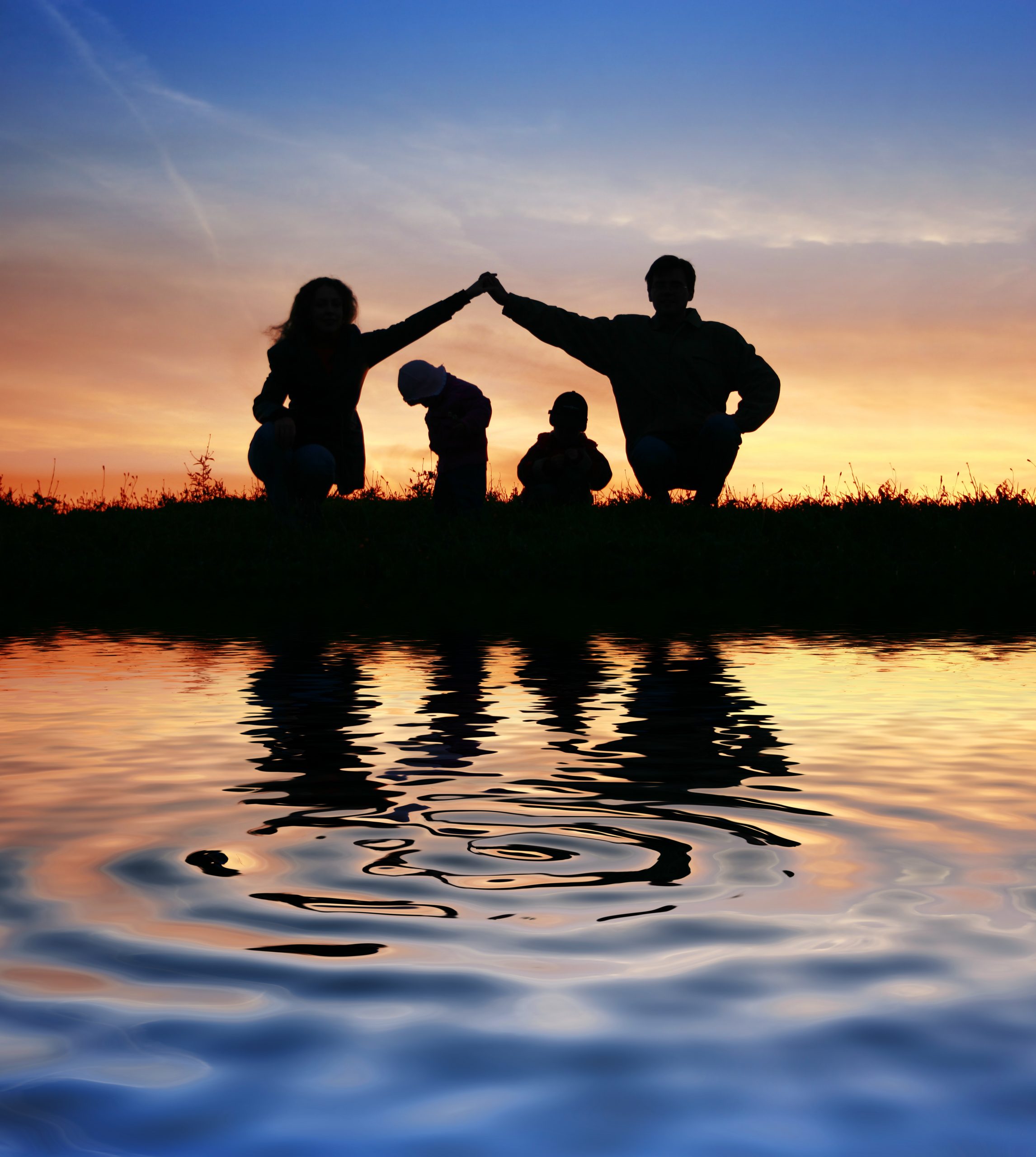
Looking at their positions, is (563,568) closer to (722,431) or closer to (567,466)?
(722,431)

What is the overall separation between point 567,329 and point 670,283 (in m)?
0.96

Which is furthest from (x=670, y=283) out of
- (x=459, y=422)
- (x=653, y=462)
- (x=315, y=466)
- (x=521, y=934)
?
(x=521, y=934)

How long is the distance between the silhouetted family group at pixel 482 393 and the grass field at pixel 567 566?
374 mm

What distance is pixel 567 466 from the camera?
38.6ft

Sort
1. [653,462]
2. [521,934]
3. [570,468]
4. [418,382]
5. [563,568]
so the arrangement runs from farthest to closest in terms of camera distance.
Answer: [570,468] → [653,462] → [418,382] → [563,568] → [521,934]

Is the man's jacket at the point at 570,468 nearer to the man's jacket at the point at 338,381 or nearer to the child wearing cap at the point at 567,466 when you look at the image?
the child wearing cap at the point at 567,466

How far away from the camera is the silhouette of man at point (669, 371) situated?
36.0 feet

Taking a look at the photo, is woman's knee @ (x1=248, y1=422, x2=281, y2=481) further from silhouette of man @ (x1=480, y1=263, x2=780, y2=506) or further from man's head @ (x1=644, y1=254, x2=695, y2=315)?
man's head @ (x1=644, y1=254, x2=695, y2=315)

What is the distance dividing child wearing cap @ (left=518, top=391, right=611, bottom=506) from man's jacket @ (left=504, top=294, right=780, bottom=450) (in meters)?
0.62

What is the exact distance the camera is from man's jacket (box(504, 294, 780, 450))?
11008 millimetres

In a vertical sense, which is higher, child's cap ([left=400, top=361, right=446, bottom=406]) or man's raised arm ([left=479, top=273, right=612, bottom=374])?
man's raised arm ([left=479, top=273, right=612, bottom=374])

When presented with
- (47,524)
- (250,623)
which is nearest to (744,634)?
(250,623)

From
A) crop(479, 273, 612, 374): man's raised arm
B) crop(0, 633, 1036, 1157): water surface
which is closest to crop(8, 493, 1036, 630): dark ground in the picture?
crop(479, 273, 612, 374): man's raised arm

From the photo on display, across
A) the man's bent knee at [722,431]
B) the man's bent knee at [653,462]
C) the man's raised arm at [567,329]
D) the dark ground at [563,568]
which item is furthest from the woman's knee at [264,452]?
the man's bent knee at [722,431]
